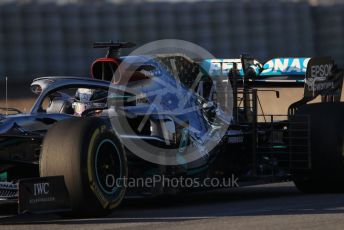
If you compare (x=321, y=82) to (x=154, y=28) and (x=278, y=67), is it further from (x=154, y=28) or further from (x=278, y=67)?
(x=154, y=28)

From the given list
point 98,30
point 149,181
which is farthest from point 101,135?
point 98,30

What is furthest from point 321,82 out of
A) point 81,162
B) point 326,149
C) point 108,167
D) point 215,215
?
point 81,162

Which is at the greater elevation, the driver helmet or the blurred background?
the blurred background

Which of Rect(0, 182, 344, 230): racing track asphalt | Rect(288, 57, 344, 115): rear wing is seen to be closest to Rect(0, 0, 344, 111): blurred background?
Rect(288, 57, 344, 115): rear wing

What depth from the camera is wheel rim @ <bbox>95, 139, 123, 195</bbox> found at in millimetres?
8531

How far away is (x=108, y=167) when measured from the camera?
8.73m

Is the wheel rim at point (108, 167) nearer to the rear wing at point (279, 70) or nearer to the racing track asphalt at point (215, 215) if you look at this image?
the racing track asphalt at point (215, 215)

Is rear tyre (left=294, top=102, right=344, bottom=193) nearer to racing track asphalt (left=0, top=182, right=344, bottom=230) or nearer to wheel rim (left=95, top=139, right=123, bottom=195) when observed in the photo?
racing track asphalt (left=0, top=182, right=344, bottom=230)

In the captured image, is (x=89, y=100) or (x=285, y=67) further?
(x=285, y=67)

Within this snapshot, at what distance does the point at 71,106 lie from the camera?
9992 mm

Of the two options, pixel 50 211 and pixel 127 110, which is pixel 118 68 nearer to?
pixel 127 110

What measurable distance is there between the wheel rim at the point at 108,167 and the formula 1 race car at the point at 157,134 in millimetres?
12

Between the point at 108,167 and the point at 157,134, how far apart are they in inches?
51.6

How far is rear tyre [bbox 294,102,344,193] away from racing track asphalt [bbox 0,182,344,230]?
0.21 meters
